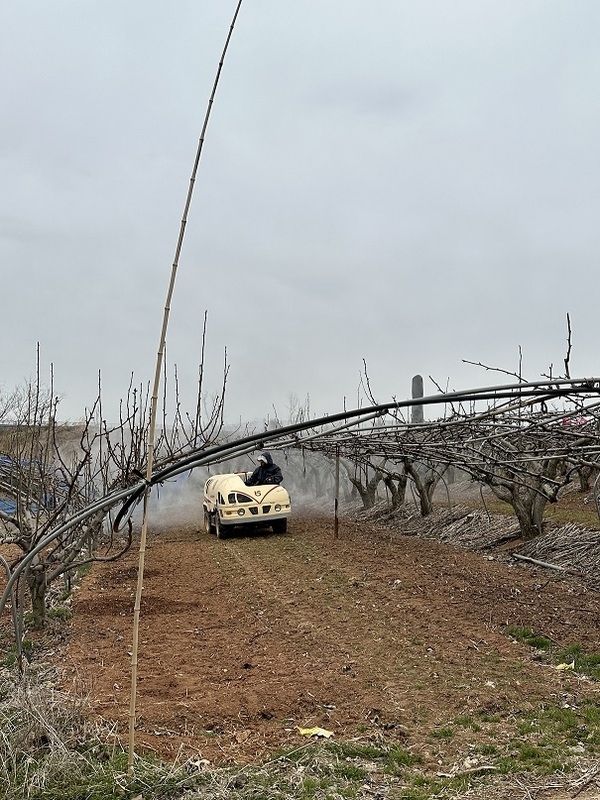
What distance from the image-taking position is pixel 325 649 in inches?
222

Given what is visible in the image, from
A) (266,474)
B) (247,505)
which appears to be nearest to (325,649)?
(247,505)

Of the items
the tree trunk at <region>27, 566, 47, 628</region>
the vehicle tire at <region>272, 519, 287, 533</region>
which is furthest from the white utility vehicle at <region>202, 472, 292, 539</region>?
the tree trunk at <region>27, 566, 47, 628</region>

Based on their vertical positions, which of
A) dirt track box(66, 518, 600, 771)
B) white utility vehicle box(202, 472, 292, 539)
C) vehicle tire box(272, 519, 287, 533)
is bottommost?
dirt track box(66, 518, 600, 771)

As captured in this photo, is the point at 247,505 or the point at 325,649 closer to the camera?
the point at 325,649

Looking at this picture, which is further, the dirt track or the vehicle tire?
the vehicle tire

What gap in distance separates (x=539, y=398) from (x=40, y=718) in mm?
2930

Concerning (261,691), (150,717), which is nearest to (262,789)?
(150,717)

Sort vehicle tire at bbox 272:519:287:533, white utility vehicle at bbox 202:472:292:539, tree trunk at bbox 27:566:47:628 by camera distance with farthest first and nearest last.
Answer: vehicle tire at bbox 272:519:287:533 < white utility vehicle at bbox 202:472:292:539 < tree trunk at bbox 27:566:47:628

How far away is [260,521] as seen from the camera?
516 inches

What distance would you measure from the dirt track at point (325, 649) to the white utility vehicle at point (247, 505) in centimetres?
281

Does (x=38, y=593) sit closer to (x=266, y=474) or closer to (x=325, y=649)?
(x=325, y=649)

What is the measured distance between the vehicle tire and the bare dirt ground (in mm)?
3305

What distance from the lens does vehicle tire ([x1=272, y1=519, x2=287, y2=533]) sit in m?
13.5

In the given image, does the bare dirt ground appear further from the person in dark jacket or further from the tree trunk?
the person in dark jacket
